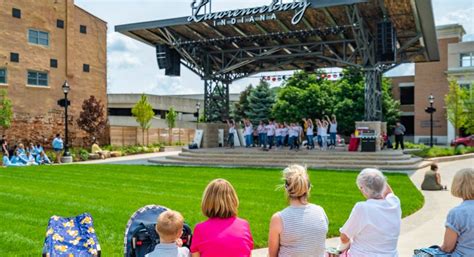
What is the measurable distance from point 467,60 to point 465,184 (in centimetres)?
5226

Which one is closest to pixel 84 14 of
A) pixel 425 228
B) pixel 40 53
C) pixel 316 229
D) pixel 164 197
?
pixel 40 53

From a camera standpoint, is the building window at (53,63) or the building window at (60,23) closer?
the building window at (53,63)

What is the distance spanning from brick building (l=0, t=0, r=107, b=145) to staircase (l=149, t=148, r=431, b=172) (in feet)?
41.7

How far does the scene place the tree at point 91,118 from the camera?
36281 millimetres

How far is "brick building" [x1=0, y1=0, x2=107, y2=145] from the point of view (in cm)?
3294

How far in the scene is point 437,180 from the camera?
46.0 feet

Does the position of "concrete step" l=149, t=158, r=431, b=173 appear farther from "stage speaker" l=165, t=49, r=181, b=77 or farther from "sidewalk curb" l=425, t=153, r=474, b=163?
"stage speaker" l=165, t=49, r=181, b=77

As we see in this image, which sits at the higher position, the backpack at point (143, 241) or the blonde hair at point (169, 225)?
the blonde hair at point (169, 225)

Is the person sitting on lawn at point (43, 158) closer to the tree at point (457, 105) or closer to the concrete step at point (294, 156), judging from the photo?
the concrete step at point (294, 156)

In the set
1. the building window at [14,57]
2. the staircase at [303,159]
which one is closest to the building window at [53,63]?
the building window at [14,57]

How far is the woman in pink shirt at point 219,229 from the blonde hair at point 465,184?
6.66 feet

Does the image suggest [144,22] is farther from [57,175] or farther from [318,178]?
[318,178]

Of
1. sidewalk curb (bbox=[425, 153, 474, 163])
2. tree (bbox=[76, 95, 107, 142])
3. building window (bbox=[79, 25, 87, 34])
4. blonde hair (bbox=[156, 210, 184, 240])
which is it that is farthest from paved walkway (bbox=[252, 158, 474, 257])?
building window (bbox=[79, 25, 87, 34])

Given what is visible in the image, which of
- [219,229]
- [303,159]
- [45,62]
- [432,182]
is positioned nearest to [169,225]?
[219,229]
